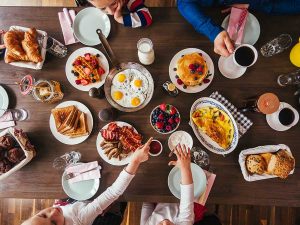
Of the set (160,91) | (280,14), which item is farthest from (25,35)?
(280,14)

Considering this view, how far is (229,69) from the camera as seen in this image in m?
1.54

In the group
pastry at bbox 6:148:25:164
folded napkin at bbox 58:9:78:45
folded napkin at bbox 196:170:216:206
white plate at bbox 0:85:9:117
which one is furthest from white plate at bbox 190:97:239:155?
white plate at bbox 0:85:9:117

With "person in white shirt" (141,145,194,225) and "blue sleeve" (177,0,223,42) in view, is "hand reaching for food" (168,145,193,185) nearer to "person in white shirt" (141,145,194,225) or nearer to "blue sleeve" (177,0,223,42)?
"person in white shirt" (141,145,194,225)

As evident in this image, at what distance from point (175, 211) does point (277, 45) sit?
115cm

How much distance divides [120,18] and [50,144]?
83 cm

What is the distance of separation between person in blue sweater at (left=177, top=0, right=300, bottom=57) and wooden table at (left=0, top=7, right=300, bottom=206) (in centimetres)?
5

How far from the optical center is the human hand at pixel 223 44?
1.49 m

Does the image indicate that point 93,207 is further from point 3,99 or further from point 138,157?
point 3,99

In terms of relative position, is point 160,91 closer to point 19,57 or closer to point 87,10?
point 87,10

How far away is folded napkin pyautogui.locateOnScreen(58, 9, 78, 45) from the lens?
167cm

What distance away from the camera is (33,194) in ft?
5.16

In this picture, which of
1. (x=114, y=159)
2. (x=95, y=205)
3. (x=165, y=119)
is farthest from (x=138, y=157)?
(x=95, y=205)

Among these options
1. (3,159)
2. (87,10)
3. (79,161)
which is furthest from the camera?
(87,10)

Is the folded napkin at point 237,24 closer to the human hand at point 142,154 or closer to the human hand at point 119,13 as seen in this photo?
the human hand at point 119,13
